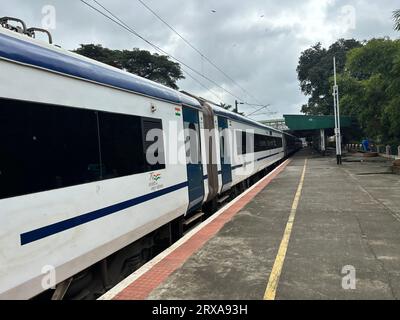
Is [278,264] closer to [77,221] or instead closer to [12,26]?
[77,221]

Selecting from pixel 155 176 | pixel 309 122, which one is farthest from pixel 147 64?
pixel 155 176

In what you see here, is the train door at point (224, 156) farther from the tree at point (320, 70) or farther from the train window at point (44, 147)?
the tree at point (320, 70)

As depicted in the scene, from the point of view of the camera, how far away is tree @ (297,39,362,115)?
61.3 meters

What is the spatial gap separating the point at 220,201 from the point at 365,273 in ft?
20.9

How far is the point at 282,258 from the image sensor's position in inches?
231

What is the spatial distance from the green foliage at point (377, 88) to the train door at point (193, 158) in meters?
15.9

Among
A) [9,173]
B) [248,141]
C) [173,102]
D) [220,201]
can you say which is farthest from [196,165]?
[248,141]

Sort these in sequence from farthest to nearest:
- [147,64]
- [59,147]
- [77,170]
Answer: [147,64]
[77,170]
[59,147]

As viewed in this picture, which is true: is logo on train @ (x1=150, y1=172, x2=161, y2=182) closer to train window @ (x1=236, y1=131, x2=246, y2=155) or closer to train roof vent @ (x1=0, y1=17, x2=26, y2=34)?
train roof vent @ (x1=0, y1=17, x2=26, y2=34)

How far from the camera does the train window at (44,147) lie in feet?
10.9

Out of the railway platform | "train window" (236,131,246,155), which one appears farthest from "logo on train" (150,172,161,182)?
"train window" (236,131,246,155)

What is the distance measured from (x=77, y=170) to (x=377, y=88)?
29.0 metres

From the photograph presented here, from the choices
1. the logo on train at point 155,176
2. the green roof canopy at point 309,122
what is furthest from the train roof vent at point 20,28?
the green roof canopy at point 309,122
